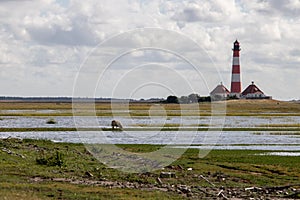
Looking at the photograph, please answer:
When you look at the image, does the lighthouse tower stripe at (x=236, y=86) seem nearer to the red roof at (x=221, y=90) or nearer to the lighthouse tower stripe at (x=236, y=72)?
the lighthouse tower stripe at (x=236, y=72)

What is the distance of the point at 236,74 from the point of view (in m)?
131

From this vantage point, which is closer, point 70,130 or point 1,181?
point 1,181

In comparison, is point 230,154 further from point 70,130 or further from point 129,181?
point 70,130

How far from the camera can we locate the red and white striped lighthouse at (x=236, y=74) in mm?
129625

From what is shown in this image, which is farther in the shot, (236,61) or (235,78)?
(235,78)

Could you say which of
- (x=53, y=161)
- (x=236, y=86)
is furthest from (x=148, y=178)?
(x=236, y=86)

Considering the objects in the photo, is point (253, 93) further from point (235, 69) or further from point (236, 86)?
point (235, 69)

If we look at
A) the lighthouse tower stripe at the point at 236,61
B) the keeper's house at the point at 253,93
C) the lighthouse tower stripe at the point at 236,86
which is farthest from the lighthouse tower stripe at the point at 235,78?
the keeper's house at the point at 253,93

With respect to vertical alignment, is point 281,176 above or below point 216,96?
below

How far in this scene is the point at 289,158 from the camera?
3334 cm

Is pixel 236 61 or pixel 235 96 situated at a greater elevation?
pixel 236 61

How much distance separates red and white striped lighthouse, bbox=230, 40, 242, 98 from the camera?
129625mm

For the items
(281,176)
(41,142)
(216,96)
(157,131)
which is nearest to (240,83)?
(216,96)

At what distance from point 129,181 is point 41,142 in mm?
17944
